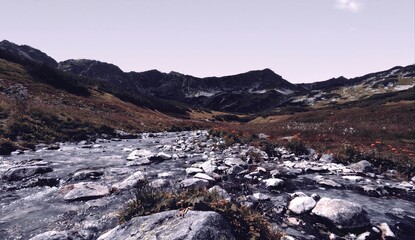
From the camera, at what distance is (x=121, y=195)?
11.3 m

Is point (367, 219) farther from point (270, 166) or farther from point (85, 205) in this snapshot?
point (85, 205)

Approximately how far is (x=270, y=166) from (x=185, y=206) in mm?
10543

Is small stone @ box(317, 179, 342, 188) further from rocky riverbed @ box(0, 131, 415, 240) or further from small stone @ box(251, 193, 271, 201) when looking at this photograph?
small stone @ box(251, 193, 271, 201)

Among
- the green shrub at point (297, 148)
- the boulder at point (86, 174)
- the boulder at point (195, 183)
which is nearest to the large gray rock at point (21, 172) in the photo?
the boulder at point (86, 174)

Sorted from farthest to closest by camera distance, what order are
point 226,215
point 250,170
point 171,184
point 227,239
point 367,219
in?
1. point 250,170
2. point 171,184
3. point 367,219
4. point 226,215
5. point 227,239

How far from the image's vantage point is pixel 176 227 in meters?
6.20

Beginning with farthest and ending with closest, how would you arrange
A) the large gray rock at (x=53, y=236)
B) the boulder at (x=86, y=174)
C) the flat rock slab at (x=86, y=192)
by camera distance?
the boulder at (x=86, y=174) < the flat rock slab at (x=86, y=192) < the large gray rock at (x=53, y=236)

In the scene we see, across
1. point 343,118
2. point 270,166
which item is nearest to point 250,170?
point 270,166

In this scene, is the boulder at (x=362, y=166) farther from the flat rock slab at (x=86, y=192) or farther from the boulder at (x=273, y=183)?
the flat rock slab at (x=86, y=192)

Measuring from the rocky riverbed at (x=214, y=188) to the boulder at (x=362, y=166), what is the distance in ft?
0.17

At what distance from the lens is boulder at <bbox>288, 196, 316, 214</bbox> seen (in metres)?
9.73

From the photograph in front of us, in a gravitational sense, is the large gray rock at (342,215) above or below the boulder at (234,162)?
above

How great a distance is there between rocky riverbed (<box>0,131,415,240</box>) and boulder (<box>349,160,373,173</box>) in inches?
2.0

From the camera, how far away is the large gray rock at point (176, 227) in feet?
19.4
